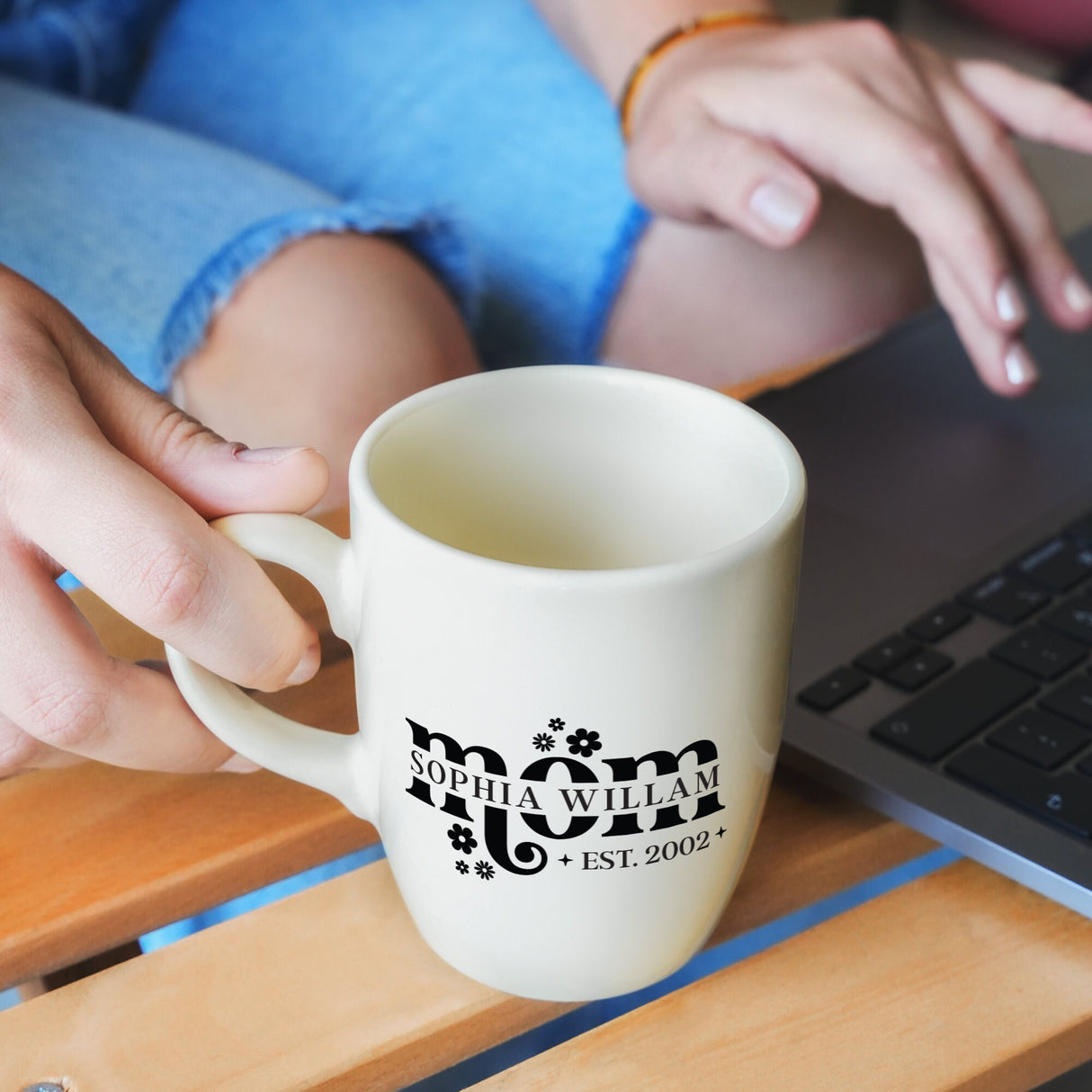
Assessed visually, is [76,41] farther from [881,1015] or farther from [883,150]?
[881,1015]

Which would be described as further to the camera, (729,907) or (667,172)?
(667,172)

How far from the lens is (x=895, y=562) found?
18.7 inches

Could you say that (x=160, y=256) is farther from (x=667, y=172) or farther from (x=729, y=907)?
(x=729, y=907)

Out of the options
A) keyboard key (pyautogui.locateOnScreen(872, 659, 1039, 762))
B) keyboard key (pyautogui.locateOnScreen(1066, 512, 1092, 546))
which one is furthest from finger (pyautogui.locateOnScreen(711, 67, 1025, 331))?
keyboard key (pyautogui.locateOnScreen(872, 659, 1039, 762))

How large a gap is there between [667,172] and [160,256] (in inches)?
10.0

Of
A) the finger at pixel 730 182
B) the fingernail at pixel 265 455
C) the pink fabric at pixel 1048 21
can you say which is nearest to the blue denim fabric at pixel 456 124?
the finger at pixel 730 182

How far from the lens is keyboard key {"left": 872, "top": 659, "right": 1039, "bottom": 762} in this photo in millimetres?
385

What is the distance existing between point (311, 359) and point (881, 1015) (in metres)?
0.36

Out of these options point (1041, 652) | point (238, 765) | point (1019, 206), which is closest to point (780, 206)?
point (1019, 206)

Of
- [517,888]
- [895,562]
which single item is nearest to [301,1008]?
[517,888]

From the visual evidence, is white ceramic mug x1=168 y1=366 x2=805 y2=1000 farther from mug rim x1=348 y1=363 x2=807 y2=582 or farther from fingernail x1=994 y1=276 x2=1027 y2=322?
fingernail x1=994 y1=276 x2=1027 y2=322

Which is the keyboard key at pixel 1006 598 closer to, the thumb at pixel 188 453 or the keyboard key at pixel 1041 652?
the keyboard key at pixel 1041 652

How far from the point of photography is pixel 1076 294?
0.60 metres

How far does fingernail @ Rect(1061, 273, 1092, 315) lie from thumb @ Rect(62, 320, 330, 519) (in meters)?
0.42
